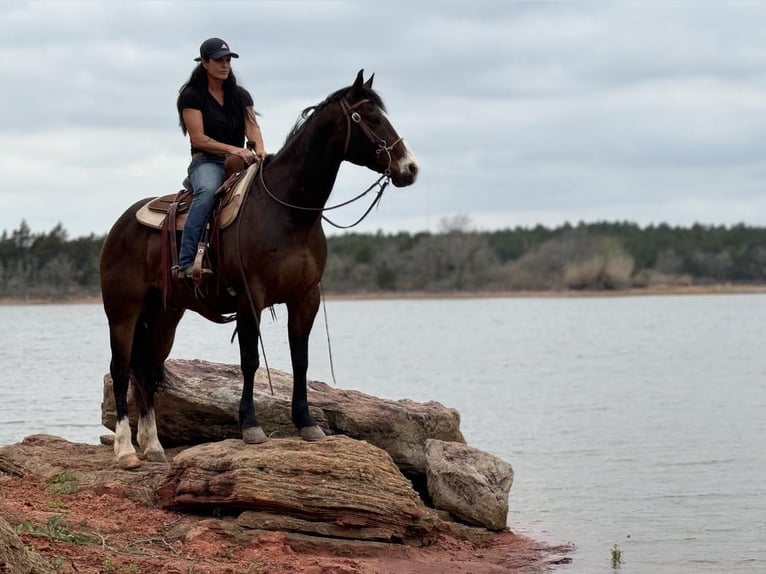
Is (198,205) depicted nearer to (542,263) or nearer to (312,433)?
(312,433)

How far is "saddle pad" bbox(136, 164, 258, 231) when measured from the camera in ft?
33.1

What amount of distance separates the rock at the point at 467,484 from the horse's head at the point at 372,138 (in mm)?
3249

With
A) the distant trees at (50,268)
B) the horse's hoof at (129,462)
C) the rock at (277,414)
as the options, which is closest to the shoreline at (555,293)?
the distant trees at (50,268)

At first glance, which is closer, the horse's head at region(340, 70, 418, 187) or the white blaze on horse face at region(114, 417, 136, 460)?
the horse's head at region(340, 70, 418, 187)

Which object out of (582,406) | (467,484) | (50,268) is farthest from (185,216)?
(50,268)

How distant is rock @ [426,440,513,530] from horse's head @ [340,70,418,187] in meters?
3.25

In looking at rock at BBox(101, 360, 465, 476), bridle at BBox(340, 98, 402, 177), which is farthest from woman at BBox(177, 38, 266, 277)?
rock at BBox(101, 360, 465, 476)

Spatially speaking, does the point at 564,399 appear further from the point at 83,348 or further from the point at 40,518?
the point at 40,518

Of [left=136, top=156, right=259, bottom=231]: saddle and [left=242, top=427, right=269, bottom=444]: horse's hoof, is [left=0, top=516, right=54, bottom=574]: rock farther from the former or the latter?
[left=136, top=156, right=259, bottom=231]: saddle

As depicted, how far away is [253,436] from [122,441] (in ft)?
5.22

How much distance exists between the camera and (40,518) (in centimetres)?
885

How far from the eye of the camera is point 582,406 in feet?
87.6

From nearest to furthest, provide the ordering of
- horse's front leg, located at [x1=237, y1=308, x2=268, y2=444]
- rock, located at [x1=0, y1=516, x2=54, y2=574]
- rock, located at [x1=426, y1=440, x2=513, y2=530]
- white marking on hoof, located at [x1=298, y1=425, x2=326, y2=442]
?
rock, located at [x1=0, y1=516, x2=54, y2=574]
horse's front leg, located at [x1=237, y1=308, x2=268, y2=444]
white marking on hoof, located at [x1=298, y1=425, x2=326, y2=442]
rock, located at [x1=426, y1=440, x2=513, y2=530]

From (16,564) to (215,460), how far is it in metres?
2.91
